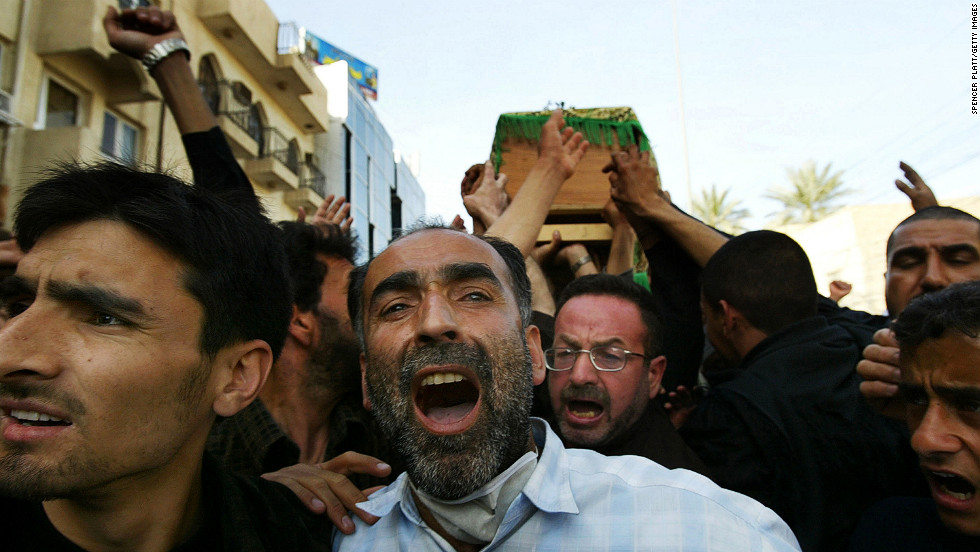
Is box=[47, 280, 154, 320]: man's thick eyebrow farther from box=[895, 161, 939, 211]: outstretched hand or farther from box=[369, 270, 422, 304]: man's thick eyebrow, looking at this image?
box=[895, 161, 939, 211]: outstretched hand

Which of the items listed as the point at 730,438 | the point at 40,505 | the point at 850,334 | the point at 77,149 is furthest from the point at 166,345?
the point at 77,149

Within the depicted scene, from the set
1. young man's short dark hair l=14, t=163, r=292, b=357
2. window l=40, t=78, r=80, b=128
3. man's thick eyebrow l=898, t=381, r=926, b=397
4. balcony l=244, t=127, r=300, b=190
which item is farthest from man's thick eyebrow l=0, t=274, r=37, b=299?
balcony l=244, t=127, r=300, b=190

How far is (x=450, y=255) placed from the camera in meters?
2.04

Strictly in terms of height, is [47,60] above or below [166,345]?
above

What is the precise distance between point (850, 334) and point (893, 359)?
72 cm

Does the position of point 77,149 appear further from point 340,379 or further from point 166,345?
point 166,345

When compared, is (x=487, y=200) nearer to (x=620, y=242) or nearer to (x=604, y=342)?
(x=620, y=242)

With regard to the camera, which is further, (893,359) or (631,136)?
(631,136)

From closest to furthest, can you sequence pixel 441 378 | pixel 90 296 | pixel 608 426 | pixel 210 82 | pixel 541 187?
pixel 90 296
pixel 441 378
pixel 608 426
pixel 541 187
pixel 210 82

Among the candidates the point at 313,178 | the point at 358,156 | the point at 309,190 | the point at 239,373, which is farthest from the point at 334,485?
the point at 358,156

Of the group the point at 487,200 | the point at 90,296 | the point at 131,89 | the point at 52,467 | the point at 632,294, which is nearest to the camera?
the point at 52,467

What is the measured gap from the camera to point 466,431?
71.4 inches

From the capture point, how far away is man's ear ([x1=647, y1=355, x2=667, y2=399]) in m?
2.79

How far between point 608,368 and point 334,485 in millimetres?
1251
